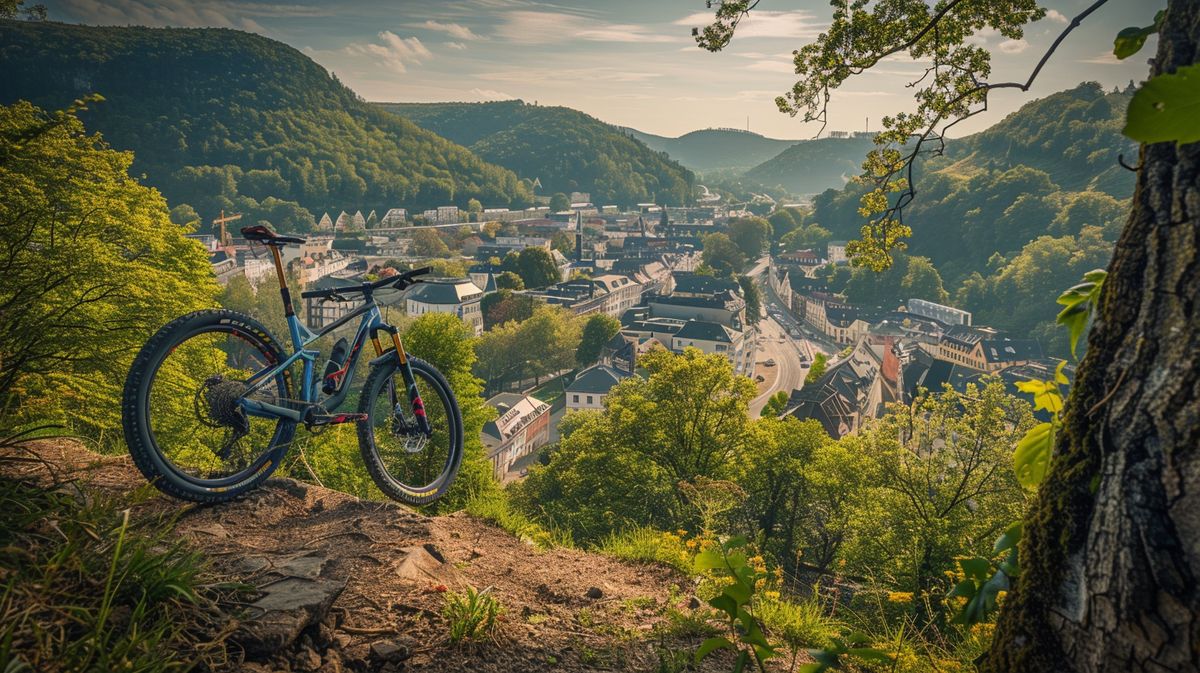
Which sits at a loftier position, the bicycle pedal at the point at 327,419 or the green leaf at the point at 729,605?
the green leaf at the point at 729,605

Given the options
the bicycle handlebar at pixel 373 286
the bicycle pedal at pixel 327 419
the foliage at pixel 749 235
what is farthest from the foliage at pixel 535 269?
the bicycle pedal at pixel 327 419

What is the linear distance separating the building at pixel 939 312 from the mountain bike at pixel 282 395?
7901cm

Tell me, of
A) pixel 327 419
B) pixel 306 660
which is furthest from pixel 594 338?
pixel 306 660

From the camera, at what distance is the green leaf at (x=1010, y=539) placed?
219 centimetres

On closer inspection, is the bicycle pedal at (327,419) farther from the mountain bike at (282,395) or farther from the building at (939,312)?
the building at (939,312)

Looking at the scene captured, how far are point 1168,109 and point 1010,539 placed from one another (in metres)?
1.70

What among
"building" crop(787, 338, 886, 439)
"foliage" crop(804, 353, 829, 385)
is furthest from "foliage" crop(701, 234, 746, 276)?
"foliage" crop(804, 353, 829, 385)

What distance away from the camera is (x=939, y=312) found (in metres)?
82.1

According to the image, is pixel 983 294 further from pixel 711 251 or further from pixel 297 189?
pixel 297 189

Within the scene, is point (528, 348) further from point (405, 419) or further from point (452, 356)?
point (405, 419)

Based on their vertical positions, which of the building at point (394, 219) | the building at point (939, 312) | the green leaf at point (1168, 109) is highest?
the green leaf at point (1168, 109)

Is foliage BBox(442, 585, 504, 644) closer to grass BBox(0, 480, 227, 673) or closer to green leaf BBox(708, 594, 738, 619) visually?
grass BBox(0, 480, 227, 673)

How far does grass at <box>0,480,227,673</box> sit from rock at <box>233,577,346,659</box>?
13 cm

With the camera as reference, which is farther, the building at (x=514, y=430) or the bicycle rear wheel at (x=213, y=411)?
the building at (x=514, y=430)
